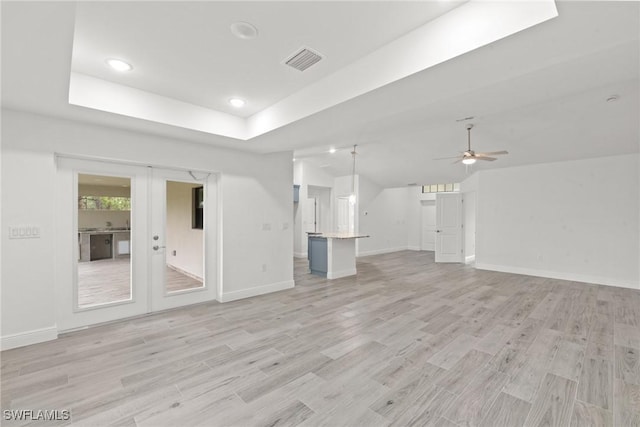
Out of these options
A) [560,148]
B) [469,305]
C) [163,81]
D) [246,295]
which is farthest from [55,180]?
[560,148]

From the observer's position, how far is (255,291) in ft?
16.2

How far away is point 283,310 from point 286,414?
2187 mm

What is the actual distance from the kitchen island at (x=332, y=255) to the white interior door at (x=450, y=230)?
10.7 feet

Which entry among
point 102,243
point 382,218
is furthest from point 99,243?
point 382,218

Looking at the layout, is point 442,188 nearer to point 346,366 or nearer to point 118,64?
point 346,366

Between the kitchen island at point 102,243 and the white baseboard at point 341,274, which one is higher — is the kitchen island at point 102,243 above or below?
above

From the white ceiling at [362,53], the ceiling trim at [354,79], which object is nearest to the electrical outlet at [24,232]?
the white ceiling at [362,53]

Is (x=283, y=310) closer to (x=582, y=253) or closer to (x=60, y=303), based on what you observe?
(x=60, y=303)

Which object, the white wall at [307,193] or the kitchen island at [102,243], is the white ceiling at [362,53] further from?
the white wall at [307,193]

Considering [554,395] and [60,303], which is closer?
[554,395]

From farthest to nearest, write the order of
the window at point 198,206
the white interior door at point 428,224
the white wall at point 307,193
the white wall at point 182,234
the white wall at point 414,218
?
1. the white wall at point 414,218
2. the white interior door at point 428,224
3. the white wall at point 307,193
4. the window at point 198,206
5. the white wall at point 182,234

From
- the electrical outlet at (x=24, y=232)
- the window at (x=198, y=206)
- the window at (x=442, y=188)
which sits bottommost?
A: the electrical outlet at (x=24, y=232)

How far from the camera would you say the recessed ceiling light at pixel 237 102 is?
3.53 meters

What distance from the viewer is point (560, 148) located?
18.4 ft
